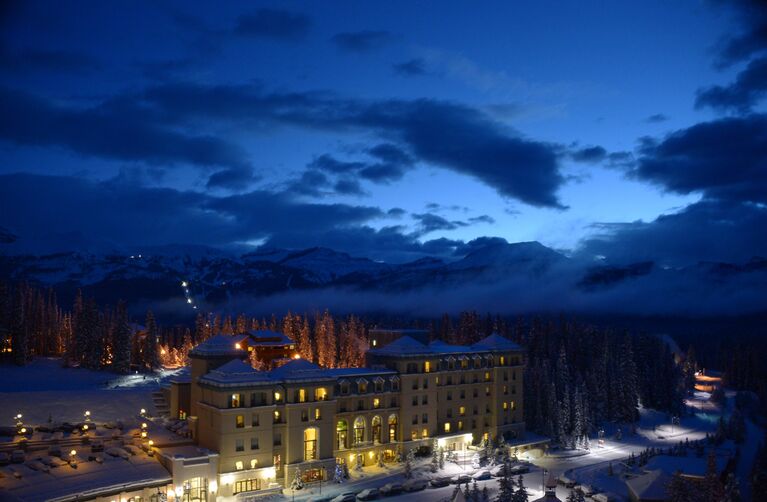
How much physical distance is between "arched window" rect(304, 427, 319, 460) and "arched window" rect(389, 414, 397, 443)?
1129 centimetres

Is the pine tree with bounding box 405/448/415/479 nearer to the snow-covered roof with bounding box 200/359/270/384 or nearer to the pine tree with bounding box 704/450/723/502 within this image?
the snow-covered roof with bounding box 200/359/270/384

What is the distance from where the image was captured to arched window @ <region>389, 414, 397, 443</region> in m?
76.2

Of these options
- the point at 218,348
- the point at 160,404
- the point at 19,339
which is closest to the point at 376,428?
the point at 218,348

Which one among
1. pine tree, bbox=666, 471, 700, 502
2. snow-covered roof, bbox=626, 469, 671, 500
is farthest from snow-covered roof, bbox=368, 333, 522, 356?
pine tree, bbox=666, 471, 700, 502

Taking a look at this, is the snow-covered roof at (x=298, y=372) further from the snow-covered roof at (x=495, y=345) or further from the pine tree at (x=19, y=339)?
the pine tree at (x=19, y=339)

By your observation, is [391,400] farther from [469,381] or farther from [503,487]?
[503,487]

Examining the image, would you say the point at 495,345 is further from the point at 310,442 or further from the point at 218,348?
the point at 218,348

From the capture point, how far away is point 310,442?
67812 mm

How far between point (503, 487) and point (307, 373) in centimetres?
2647

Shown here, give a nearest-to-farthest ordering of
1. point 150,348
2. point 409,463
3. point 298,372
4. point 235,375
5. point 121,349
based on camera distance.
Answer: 1. point 235,375
2. point 298,372
3. point 409,463
4. point 121,349
5. point 150,348

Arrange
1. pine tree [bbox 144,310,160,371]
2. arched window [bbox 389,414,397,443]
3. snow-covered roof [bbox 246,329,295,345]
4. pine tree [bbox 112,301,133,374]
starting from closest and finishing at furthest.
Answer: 1. arched window [bbox 389,414,397,443]
2. snow-covered roof [bbox 246,329,295,345]
3. pine tree [bbox 112,301,133,374]
4. pine tree [bbox 144,310,160,371]

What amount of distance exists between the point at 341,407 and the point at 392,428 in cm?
771

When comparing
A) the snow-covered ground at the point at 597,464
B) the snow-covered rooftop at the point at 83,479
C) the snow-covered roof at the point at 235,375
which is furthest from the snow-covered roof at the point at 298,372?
the snow-covered rooftop at the point at 83,479

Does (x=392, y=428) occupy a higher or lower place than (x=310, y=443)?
lower
